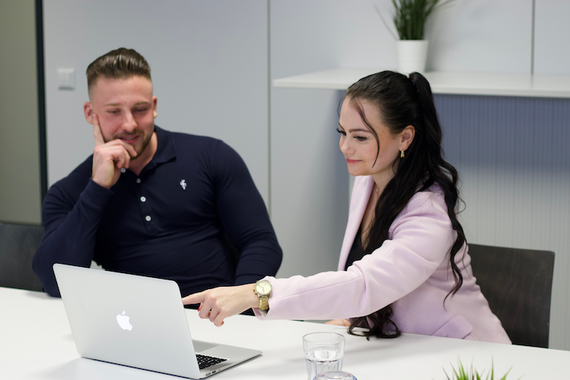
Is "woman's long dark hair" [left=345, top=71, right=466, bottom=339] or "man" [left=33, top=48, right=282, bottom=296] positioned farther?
"man" [left=33, top=48, right=282, bottom=296]

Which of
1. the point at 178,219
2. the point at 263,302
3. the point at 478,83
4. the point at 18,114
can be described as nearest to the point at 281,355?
the point at 263,302

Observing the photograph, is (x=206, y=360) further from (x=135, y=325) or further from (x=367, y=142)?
(x=367, y=142)

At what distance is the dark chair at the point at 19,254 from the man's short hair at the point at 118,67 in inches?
20.4

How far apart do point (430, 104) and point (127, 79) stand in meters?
0.98

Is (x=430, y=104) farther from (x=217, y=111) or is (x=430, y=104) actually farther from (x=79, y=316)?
(x=217, y=111)

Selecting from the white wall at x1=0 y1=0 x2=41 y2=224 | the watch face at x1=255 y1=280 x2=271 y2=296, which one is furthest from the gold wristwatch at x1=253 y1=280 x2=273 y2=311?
the white wall at x1=0 y1=0 x2=41 y2=224

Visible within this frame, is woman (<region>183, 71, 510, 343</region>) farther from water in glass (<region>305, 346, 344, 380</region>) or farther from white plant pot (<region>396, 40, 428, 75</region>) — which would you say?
white plant pot (<region>396, 40, 428, 75</region>)

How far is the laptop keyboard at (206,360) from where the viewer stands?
4.39 ft

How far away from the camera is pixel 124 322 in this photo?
1319 mm

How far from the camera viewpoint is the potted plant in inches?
109

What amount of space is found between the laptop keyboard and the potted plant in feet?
5.85

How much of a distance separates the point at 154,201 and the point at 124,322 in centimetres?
84

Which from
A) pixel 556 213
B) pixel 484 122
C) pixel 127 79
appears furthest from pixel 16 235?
pixel 556 213

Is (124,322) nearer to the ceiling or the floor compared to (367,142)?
nearer to the floor
